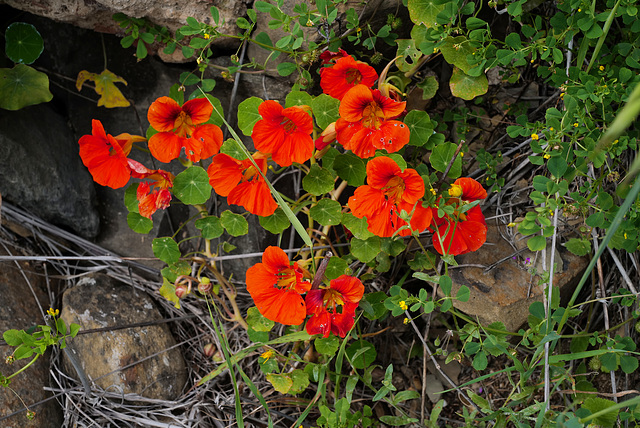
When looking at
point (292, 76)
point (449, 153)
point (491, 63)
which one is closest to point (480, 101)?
point (491, 63)

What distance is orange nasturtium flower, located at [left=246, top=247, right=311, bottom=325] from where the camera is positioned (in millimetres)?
1538

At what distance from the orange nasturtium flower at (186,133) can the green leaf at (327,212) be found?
420mm

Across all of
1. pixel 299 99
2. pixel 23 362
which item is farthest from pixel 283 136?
pixel 23 362

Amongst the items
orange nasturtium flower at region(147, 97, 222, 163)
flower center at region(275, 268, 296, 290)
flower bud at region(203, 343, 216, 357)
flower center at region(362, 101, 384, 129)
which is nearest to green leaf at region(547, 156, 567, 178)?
flower center at region(362, 101, 384, 129)

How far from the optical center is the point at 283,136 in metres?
1.53

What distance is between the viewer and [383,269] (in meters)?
1.85

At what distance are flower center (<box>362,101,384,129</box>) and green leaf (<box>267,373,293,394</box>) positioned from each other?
37.6 inches

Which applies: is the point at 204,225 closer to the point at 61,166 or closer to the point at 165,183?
the point at 165,183

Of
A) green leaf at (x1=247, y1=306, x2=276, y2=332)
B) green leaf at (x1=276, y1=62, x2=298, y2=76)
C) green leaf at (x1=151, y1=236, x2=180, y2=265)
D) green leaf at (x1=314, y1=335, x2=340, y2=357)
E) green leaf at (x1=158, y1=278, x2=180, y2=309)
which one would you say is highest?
green leaf at (x1=276, y1=62, x2=298, y2=76)

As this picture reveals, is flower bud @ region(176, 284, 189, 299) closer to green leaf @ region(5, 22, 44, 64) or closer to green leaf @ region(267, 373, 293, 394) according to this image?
green leaf @ region(267, 373, 293, 394)

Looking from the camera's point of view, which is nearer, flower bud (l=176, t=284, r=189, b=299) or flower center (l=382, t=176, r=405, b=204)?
flower center (l=382, t=176, r=405, b=204)

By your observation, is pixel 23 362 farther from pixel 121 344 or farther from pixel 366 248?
pixel 366 248

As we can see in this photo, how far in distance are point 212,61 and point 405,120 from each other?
950 mm

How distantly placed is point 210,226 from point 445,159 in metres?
0.94
